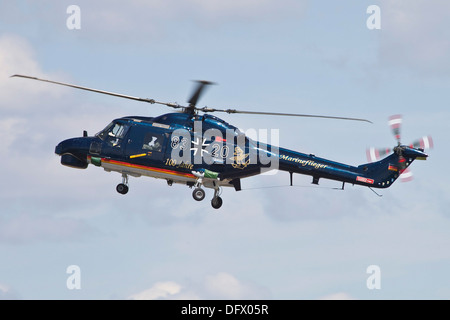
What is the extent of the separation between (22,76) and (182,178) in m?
10.5

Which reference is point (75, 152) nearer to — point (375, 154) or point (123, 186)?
point (123, 186)

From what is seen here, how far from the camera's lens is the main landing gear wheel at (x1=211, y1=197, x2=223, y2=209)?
172ft

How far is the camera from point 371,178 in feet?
174

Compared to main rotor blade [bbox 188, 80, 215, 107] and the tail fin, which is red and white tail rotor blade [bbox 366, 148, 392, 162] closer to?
the tail fin

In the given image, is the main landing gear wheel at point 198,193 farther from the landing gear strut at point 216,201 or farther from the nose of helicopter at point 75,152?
the nose of helicopter at point 75,152

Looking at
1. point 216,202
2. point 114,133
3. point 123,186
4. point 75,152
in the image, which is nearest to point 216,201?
point 216,202

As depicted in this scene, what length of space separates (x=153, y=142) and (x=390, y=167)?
13.8 m

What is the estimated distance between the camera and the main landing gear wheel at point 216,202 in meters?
52.4

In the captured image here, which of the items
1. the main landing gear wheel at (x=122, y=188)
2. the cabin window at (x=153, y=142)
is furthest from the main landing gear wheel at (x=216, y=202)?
the main landing gear wheel at (x=122, y=188)

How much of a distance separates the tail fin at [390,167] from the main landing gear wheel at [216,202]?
→ 26.8 feet

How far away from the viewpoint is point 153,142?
2051 inches
